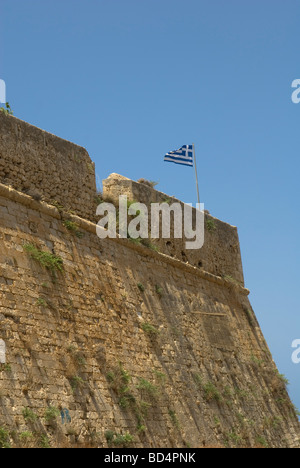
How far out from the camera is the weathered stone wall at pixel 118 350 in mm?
9781

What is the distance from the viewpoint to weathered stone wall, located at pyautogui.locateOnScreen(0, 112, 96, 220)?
11.1m

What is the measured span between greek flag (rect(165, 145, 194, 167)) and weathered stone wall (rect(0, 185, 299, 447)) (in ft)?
8.80

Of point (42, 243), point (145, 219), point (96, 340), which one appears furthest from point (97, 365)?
point (145, 219)

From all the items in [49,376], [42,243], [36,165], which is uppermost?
[36,165]

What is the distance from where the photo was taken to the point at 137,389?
38.7ft

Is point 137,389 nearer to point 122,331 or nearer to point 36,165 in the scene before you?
point 122,331

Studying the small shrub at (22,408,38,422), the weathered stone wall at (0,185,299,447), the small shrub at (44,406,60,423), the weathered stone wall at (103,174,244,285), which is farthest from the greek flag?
the small shrub at (22,408,38,422)

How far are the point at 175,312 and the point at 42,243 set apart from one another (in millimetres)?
4092

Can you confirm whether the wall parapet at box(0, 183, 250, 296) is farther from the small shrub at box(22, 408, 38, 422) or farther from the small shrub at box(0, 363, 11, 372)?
the small shrub at box(22, 408, 38, 422)

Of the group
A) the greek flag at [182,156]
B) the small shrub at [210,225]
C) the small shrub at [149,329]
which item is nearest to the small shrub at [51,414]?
the small shrub at [149,329]

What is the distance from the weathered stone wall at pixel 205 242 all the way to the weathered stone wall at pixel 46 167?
0.88m

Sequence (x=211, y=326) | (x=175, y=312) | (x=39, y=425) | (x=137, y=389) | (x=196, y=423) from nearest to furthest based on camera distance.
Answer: (x=39, y=425) → (x=137, y=389) → (x=196, y=423) → (x=175, y=312) → (x=211, y=326)

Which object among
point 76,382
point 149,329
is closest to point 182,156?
point 149,329

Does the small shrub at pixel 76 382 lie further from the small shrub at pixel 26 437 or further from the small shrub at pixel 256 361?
the small shrub at pixel 256 361
